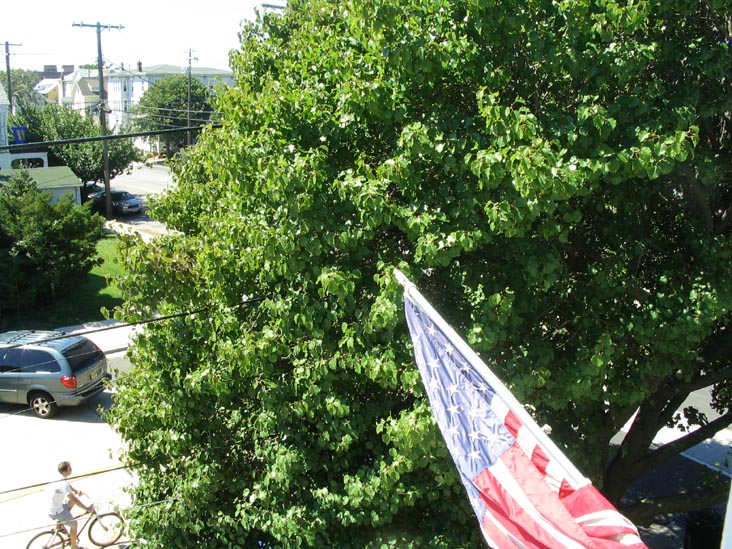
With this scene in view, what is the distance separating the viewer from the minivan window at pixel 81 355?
1501 centimetres

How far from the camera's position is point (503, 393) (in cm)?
429

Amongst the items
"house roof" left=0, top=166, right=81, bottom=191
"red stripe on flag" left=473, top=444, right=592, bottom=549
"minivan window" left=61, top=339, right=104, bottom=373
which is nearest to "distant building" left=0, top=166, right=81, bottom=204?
"house roof" left=0, top=166, right=81, bottom=191

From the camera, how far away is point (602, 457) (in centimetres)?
762

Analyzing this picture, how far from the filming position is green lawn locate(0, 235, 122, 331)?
20672 millimetres

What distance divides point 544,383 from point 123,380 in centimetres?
474

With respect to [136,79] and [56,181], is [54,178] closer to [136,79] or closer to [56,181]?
[56,181]

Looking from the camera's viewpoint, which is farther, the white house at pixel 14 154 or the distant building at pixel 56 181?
the white house at pixel 14 154

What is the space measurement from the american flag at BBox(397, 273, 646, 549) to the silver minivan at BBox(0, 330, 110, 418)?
1171cm

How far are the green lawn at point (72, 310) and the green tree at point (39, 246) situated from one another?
0.36 metres

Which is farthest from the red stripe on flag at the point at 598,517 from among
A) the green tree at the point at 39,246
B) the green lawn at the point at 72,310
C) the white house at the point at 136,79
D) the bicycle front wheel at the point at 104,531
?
the white house at the point at 136,79

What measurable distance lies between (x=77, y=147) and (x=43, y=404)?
26265mm

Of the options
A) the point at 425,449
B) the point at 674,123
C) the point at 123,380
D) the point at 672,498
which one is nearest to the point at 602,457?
the point at 672,498

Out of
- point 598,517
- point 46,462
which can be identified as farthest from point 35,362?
point 598,517

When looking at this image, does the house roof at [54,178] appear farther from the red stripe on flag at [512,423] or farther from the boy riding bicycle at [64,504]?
the red stripe on flag at [512,423]
